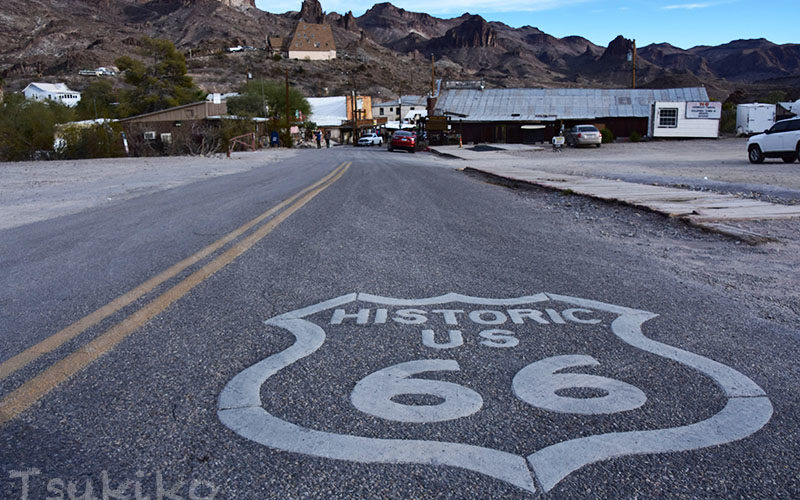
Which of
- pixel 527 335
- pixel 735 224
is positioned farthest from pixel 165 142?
pixel 527 335

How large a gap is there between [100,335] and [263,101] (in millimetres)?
82425

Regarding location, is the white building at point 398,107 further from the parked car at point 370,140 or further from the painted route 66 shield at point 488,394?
the painted route 66 shield at point 488,394

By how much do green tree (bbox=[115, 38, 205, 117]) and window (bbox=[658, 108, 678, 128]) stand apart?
51353mm

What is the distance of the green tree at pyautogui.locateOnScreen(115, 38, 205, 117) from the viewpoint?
70875 millimetres

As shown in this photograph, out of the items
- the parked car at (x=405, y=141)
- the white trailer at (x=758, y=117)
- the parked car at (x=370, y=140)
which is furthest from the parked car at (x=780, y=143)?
the parked car at (x=370, y=140)

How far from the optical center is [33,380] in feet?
10.2

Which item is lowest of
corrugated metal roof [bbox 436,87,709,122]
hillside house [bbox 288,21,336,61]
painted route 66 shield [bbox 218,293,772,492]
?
painted route 66 shield [bbox 218,293,772,492]

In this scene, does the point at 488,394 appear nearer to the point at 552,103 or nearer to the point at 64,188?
the point at 64,188

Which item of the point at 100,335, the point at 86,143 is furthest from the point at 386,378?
the point at 86,143

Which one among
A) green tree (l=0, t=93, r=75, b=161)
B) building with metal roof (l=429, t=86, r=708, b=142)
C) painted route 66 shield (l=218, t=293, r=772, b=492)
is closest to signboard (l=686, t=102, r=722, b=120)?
building with metal roof (l=429, t=86, r=708, b=142)

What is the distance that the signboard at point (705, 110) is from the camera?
53094 mm

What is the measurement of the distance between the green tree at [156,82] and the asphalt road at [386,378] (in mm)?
71485

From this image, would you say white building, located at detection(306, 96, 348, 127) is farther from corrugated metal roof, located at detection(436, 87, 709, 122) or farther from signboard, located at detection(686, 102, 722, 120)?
signboard, located at detection(686, 102, 722, 120)

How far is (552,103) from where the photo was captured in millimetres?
64688
